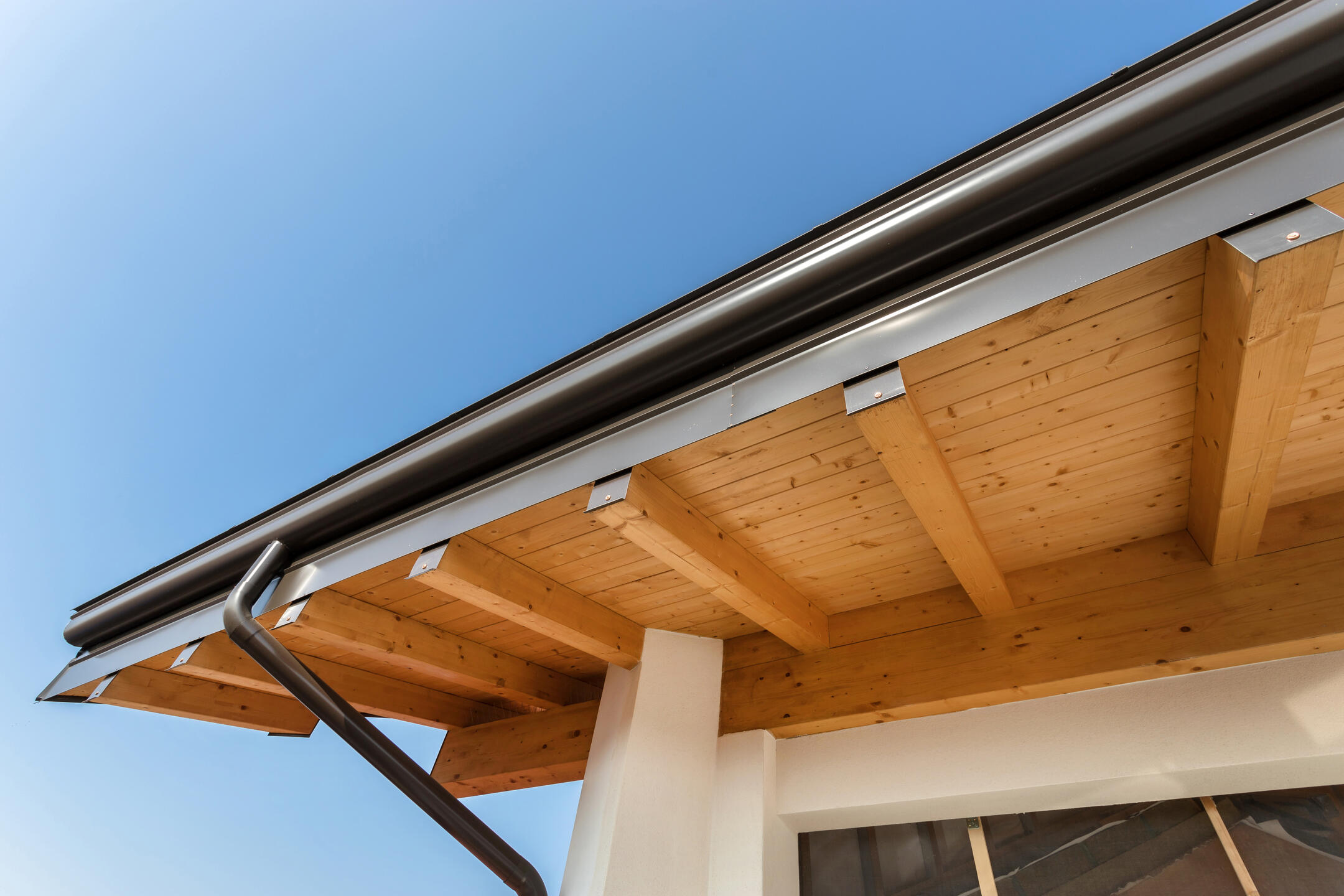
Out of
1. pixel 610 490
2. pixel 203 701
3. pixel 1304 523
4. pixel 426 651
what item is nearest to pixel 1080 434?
pixel 1304 523

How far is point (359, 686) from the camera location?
2980mm

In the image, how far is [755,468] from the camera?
1.76 meters

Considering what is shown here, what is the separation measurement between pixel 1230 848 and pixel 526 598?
2201 millimetres

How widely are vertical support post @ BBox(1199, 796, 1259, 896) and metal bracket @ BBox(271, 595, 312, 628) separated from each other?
114 inches

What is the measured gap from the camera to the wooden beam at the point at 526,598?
6.20ft

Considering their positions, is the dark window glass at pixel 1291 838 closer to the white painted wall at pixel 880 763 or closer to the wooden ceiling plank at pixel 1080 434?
the white painted wall at pixel 880 763

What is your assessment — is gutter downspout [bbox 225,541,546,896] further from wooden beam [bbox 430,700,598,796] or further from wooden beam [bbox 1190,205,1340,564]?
wooden beam [bbox 1190,205,1340,564]

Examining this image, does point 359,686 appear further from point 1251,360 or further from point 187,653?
point 1251,360

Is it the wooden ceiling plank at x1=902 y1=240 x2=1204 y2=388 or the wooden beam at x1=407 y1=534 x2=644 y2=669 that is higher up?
the wooden ceiling plank at x1=902 y1=240 x2=1204 y2=388

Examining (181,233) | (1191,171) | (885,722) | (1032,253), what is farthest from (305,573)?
(181,233)

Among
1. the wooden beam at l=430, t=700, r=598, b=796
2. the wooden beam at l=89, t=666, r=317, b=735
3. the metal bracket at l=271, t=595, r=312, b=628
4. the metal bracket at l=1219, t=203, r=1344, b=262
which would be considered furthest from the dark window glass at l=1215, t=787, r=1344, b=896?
the wooden beam at l=89, t=666, r=317, b=735

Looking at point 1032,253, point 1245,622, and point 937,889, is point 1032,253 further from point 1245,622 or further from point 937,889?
point 937,889

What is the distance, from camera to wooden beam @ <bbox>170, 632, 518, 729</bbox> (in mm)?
2547

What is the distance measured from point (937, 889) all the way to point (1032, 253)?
201 centimetres
